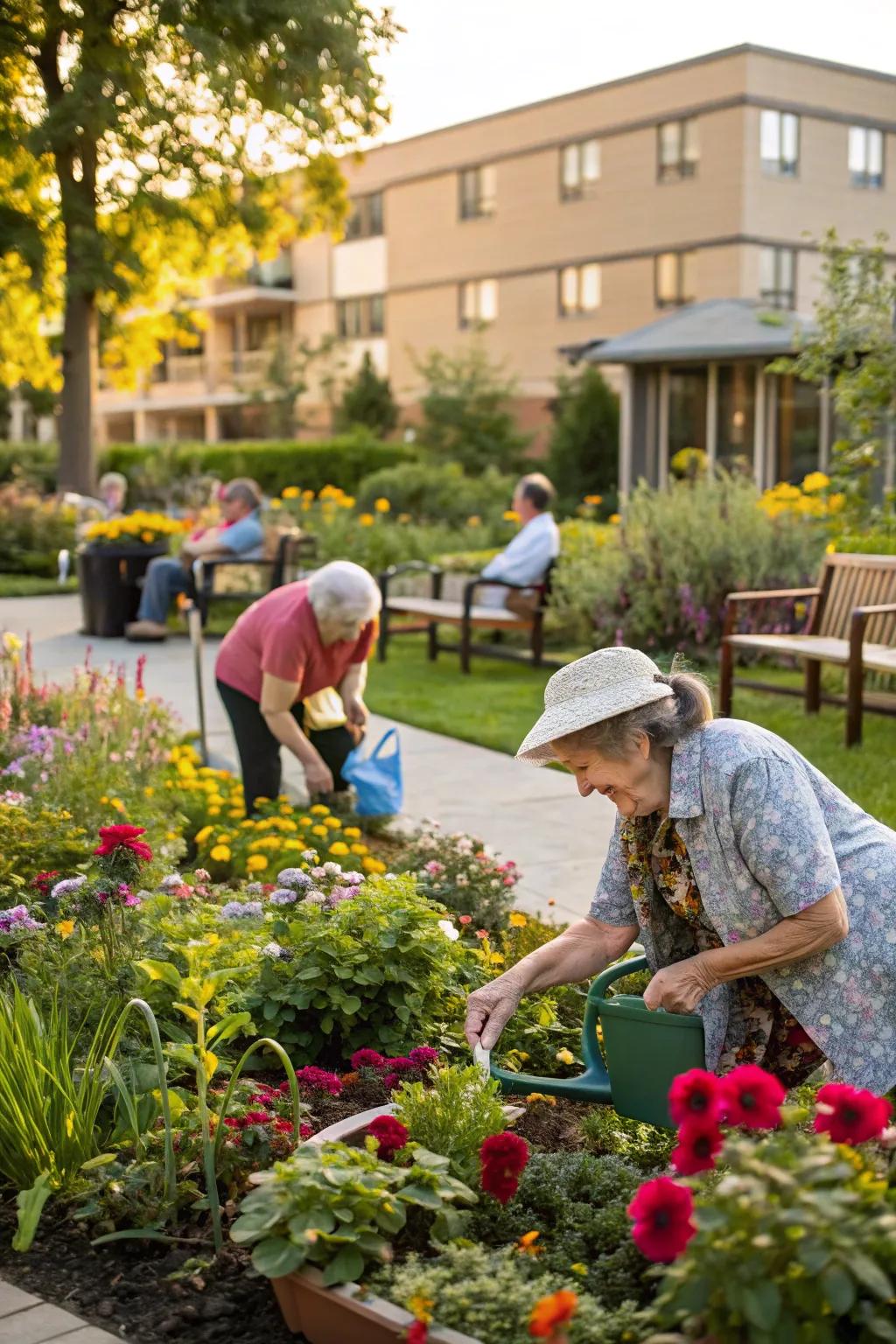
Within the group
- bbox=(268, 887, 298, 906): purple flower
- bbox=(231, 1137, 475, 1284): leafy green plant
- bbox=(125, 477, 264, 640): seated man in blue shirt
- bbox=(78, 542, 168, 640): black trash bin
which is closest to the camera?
bbox=(231, 1137, 475, 1284): leafy green plant

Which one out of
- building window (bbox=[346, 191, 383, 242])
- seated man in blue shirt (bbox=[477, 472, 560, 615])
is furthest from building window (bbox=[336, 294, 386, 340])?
seated man in blue shirt (bbox=[477, 472, 560, 615])

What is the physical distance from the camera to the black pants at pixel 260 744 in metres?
6.50

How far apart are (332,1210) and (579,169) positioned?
35294 millimetres

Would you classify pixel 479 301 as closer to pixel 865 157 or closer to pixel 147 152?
pixel 865 157

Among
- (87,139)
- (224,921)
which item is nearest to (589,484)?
(87,139)

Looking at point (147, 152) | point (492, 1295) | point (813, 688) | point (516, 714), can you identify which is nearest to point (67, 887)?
point (492, 1295)

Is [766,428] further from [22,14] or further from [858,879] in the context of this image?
[858,879]

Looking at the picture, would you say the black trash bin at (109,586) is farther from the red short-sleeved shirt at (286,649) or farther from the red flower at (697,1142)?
the red flower at (697,1142)

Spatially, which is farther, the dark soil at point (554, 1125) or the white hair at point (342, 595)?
the white hair at point (342, 595)

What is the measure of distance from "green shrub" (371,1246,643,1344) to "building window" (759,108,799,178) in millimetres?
31802

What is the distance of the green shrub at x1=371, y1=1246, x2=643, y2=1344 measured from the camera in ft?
7.70

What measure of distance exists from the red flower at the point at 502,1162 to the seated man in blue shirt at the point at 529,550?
8829mm

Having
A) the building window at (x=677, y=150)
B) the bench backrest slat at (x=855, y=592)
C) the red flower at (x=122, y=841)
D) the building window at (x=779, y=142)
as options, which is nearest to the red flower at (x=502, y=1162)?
the red flower at (x=122, y=841)

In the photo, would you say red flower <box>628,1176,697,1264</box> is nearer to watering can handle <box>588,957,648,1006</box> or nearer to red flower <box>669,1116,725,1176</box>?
red flower <box>669,1116,725,1176</box>
